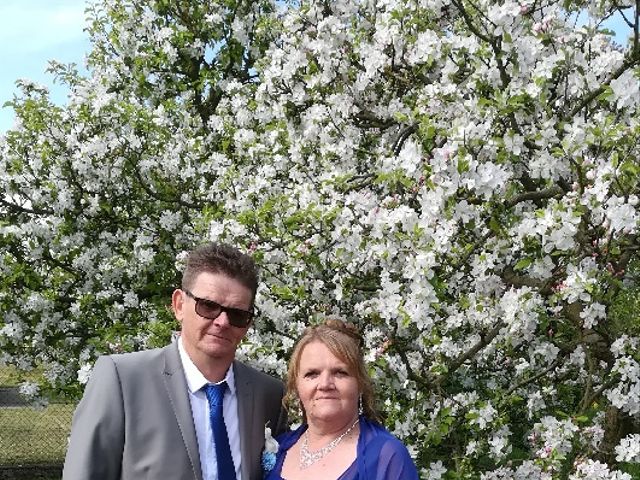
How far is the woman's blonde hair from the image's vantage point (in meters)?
3.01

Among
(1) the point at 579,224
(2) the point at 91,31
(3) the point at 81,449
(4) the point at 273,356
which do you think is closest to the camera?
(3) the point at 81,449

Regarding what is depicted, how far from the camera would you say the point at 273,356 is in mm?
4816

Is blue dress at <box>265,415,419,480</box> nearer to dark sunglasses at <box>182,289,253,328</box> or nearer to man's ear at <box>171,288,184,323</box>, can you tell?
dark sunglasses at <box>182,289,253,328</box>

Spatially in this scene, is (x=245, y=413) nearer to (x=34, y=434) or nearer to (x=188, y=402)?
(x=188, y=402)

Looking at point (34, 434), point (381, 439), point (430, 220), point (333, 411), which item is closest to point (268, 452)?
point (333, 411)

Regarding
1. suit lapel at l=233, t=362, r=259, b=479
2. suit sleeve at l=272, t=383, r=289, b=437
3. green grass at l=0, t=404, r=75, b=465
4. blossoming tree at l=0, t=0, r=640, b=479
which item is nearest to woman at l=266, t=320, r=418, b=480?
suit lapel at l=233, t=362, r=259, b=479

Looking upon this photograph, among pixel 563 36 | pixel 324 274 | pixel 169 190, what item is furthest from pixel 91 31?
pixel 563 36

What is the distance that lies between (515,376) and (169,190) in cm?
432

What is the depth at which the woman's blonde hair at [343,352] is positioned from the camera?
119 inches

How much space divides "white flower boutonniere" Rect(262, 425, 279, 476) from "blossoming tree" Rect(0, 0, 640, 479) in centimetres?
97

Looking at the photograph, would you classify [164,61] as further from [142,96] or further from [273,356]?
[273,356]

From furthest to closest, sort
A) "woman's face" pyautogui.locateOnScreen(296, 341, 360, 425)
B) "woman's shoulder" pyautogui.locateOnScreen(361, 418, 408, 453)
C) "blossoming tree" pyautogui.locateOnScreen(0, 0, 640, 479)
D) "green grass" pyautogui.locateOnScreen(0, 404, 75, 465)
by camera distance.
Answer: "green grass" pyautogui.locateOnScreen(0, 404, 75, 465) → "blossoming tree" pyautogui.locateOnScreen(0, 0, 640, 479) → "woman's face" pyautogui.locateOnScreen(296, 341, 360, 425) → "woman's shoulder" pyautogui.locateOnScreen(361, 418, 408, 453)

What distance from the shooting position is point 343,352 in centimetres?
301

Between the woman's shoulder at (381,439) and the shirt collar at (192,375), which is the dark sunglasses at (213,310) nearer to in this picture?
the shirt collar at (192,375)
